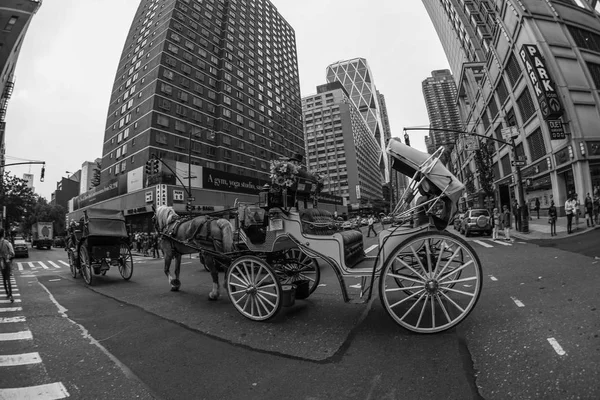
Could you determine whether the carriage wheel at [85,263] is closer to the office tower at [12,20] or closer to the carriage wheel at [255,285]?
the carriage wheel at [255,285]

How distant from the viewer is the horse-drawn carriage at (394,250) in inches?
127

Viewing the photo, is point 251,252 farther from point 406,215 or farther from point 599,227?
point 599,227

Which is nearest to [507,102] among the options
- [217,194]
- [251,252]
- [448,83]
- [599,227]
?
[599,227]

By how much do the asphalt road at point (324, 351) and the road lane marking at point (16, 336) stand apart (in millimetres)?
122

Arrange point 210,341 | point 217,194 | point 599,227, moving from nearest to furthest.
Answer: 1. point 210,341
2. point 599,227
3. point 217,194

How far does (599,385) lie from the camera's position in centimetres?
196

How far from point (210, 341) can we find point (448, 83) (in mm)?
188977

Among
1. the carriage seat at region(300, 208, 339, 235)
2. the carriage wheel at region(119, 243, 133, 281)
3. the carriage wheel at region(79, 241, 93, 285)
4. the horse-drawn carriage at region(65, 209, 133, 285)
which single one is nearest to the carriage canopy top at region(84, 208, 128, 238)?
the horse-drawn carriage at region(65, 209, 133, 285)

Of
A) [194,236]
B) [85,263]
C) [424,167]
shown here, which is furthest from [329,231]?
[85,263]

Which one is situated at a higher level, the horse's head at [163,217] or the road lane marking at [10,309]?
the horse's head at [163,217]

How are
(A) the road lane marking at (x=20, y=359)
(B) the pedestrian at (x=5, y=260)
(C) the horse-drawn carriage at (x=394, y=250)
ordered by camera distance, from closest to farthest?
(A) the road lane marking at (x=20, y=359) < (C) the horse-drawn carriage at (x=394, y=250) < (B) the pedestrian at (x=5, y=260)

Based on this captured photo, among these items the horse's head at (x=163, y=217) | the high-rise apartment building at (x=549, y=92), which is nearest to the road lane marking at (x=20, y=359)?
the horse's head at (x=163, y=217)

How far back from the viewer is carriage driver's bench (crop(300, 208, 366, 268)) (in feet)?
13.7

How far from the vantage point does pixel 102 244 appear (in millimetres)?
9234
